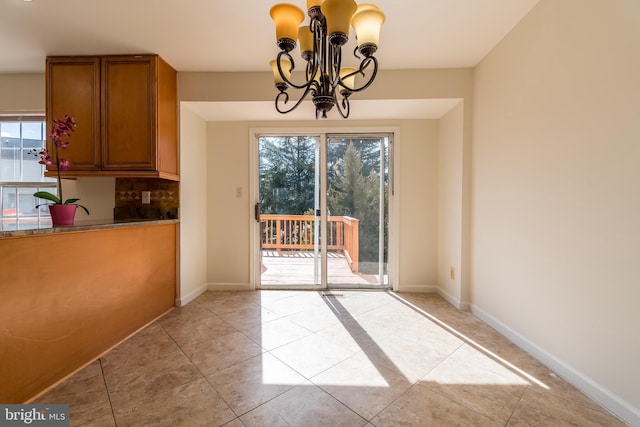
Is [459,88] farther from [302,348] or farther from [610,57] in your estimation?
[302,348]

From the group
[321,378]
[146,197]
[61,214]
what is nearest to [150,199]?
[146,197]

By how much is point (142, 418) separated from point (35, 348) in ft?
2.60

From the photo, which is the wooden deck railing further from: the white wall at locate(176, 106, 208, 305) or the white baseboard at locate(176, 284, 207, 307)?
the white baseboard at locate(176, 284, 207, 307)

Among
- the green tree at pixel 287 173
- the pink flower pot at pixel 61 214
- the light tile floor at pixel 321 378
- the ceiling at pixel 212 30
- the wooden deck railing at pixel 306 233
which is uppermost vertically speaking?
the ceiling at pixel 212 30

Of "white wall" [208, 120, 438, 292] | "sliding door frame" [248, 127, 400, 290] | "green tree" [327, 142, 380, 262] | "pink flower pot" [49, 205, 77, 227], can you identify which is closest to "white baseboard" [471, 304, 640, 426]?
"white wall" [208, 120, 438, 292]

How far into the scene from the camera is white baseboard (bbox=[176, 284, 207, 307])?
265 cm

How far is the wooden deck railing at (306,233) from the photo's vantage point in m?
3.23

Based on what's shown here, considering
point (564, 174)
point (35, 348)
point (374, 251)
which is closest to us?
point (35, 348)

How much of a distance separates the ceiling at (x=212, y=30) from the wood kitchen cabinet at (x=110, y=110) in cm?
13

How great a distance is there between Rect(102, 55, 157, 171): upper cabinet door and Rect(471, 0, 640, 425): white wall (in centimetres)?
306

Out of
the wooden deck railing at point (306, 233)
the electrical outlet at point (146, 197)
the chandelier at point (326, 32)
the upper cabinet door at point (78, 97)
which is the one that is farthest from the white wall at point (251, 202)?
the chandelier at point (326, 32)

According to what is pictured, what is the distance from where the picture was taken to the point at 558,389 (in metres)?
1.46

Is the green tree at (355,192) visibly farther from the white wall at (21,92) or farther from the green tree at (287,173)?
the white wall at (21,92)

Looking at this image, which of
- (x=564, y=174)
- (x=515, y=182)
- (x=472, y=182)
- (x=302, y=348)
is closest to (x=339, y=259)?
(x=302, y=348)
